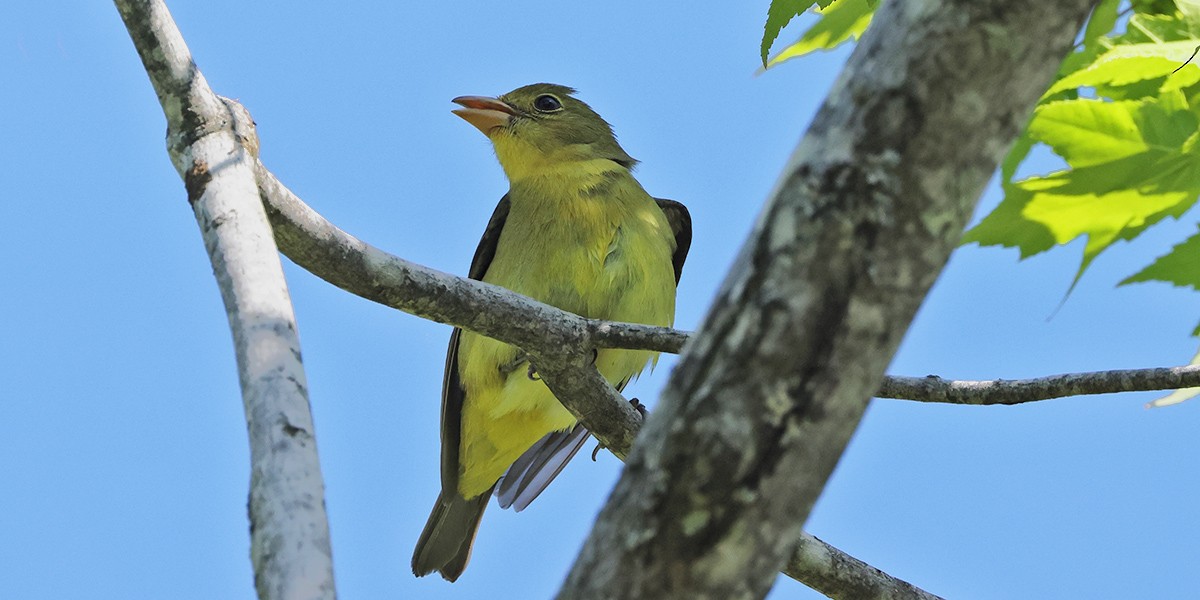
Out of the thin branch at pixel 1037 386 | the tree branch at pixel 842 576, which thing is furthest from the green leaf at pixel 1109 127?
the tree branch at pixel 842 576

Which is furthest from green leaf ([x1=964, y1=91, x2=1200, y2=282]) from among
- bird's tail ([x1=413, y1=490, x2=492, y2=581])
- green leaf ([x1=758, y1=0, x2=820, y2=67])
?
bird's tail ([x1=413, y1=490, x2=492, y2=581])

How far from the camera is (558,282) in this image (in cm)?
600

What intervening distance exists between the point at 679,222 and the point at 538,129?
96 cm

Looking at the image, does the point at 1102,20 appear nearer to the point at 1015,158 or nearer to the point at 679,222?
the point at 1015,158

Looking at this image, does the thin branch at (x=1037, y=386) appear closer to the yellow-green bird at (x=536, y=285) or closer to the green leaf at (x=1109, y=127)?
the green leaf at (x=1109, y=127)

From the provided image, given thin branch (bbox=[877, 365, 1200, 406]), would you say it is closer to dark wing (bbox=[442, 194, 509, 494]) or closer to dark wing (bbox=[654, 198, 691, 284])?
dark wing (bbox=[442, 194, 509, 494])

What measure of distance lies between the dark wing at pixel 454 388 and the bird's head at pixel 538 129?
0.35 metres

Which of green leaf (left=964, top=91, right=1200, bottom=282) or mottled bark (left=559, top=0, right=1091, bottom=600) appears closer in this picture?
mottled bark (left=559, top=0, right=1091, bottom=600)

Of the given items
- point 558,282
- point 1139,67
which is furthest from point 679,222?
point 1139,67

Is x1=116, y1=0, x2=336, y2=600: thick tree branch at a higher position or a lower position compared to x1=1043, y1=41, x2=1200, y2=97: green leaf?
lower

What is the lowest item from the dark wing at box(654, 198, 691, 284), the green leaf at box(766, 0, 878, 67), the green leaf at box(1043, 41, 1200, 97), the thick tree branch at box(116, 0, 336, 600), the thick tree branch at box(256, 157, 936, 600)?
the thick tree branch at box(116, 0, 336, 600)

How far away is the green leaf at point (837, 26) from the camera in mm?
4125

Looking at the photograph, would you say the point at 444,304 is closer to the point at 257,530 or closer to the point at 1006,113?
the point at 257,530

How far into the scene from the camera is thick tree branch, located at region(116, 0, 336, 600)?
2.00m
